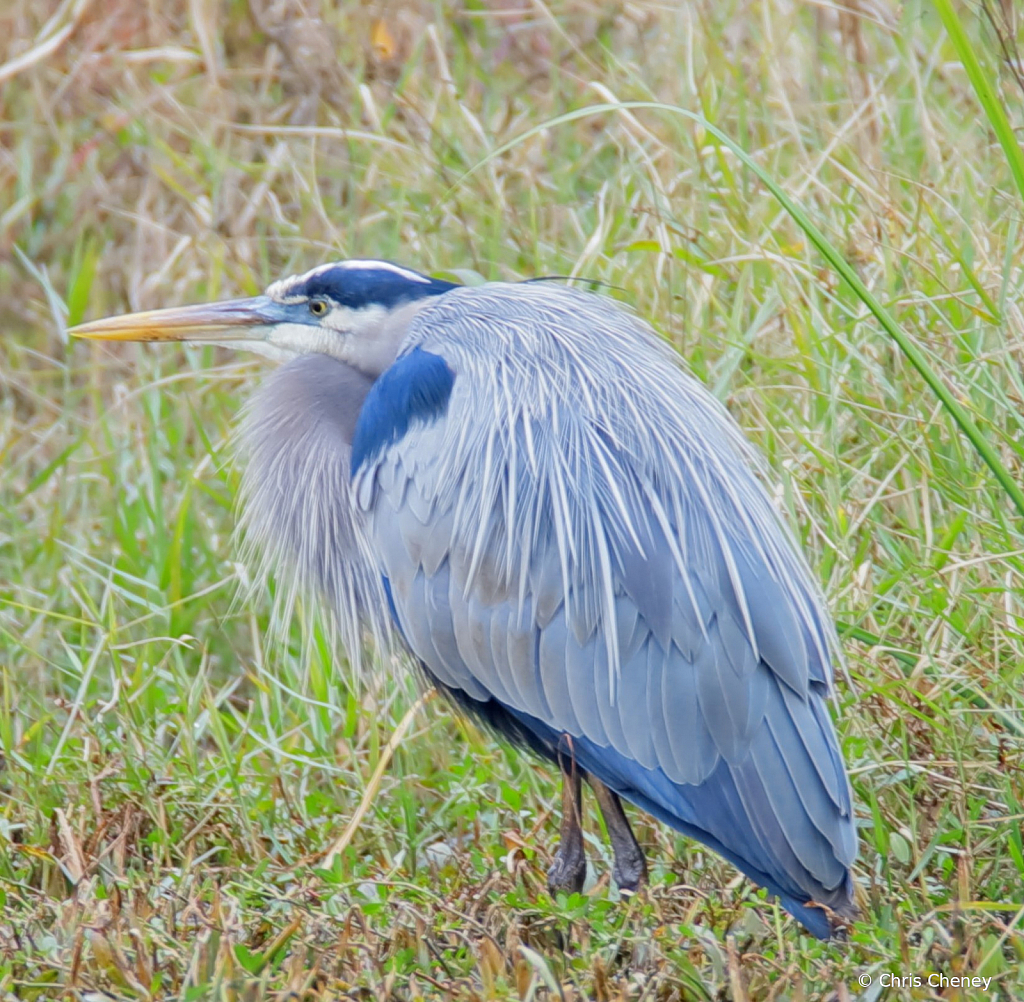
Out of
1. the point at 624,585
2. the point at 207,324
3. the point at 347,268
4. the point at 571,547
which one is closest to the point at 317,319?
the point at 347,268

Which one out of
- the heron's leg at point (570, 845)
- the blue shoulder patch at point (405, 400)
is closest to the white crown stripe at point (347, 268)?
the blue shoulder patch at point (405, 400)

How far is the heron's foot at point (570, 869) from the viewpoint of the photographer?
8.48ft

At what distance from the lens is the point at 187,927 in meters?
2.30

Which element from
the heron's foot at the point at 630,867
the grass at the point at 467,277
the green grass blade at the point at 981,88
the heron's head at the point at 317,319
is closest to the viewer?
the green grass blade at the point at 981,88

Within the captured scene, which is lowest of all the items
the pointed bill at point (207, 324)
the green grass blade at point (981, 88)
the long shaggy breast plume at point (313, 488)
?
the long shaggy breast plume at point (313, 488)

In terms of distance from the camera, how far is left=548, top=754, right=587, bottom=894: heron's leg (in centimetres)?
258

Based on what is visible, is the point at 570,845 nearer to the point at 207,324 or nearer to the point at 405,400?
the point at 405,400

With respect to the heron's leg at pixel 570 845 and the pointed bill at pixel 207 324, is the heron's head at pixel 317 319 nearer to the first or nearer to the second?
the pointed bill at pixel 207 324

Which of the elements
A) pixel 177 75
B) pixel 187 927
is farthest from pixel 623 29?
pixel 187 927

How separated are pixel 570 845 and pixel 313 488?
85 cm

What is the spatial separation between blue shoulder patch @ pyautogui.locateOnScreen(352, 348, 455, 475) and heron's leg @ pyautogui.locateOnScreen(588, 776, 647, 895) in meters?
0.70

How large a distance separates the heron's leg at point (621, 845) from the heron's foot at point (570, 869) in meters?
0.06

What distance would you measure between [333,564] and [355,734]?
1.45ft

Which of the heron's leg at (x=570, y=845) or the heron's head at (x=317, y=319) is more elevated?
the heron's head at (x=317, y=319)
